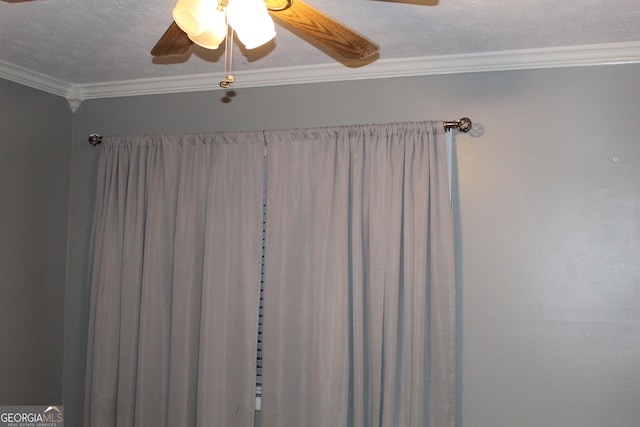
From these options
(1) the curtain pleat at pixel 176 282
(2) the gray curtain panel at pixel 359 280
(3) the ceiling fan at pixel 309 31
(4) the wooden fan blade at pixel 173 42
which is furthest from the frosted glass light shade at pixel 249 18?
(1) the curtain pleat at pixel 176 282

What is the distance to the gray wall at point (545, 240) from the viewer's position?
257cm

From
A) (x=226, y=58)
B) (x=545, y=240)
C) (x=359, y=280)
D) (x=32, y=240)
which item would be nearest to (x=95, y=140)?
(x=32, y=240)

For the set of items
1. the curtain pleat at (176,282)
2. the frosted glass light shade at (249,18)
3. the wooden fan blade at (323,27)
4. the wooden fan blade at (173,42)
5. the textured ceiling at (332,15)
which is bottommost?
the curtain pleat at (176,282)

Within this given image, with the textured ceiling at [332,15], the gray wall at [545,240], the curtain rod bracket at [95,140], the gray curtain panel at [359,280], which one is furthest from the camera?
the curtain rod bracket at [95,140]

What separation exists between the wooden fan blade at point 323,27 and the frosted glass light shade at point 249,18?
0.16 meters

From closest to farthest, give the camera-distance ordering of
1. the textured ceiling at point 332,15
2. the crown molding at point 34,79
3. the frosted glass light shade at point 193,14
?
the frosted glass light shade at point 193,14 → the textured ceiling at point 332,15 → the crown molding at point 34,79

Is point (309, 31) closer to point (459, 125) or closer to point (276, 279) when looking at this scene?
point (459, 125)

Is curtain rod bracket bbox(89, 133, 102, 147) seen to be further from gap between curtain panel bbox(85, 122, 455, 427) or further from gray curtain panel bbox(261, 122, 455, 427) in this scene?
gray curtain panel bbox(261, 122, 455, 427)

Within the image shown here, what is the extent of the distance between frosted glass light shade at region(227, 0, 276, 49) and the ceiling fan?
1.4 inches

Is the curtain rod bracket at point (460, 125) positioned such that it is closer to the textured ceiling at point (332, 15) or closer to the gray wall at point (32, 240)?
the textured ceiling at point (332, 15)

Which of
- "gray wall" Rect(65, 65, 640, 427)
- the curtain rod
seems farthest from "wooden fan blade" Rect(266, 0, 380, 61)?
"gray wall" Rect(65, 65, 640, 427)

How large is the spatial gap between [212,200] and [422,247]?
1.16 metres

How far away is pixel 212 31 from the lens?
155 centimetres

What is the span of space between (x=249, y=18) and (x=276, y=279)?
5.61 ft
